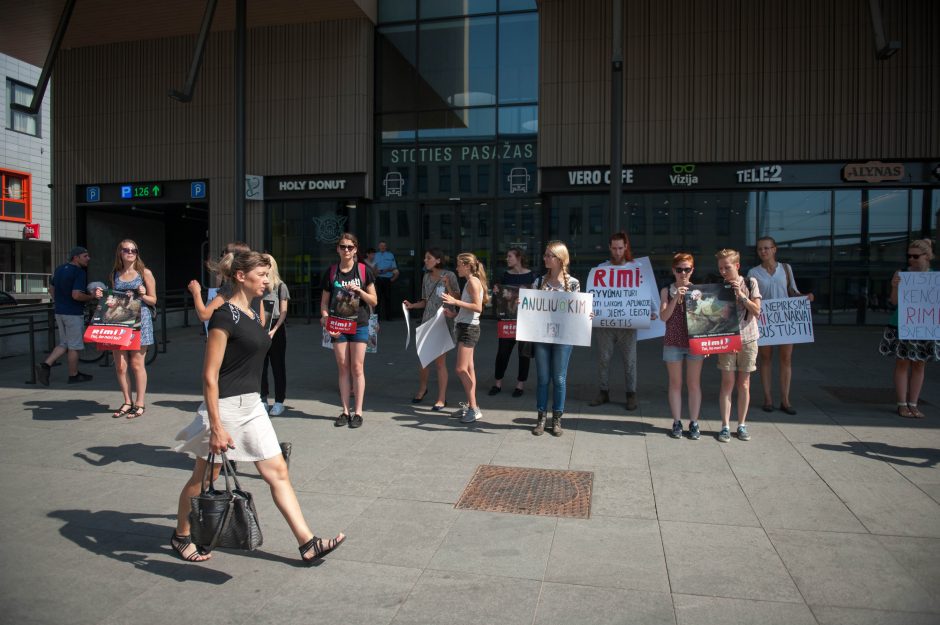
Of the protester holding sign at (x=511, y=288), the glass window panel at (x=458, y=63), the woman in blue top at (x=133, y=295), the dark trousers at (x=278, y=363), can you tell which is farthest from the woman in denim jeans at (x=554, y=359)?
the glass window panel at (x=458, y=63)

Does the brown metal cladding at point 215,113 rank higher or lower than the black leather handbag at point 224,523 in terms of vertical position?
higher

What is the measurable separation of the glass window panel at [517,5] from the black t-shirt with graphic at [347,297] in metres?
11.8

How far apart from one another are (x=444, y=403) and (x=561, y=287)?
2038mm

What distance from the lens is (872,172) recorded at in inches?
600

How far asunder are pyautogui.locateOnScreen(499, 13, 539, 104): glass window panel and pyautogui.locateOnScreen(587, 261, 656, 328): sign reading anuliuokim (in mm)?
10046

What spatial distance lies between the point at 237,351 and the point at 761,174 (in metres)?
14.4

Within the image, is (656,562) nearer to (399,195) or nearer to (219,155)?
(399,195)

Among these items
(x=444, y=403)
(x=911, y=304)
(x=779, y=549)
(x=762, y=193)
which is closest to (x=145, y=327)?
(x=444, y=403)

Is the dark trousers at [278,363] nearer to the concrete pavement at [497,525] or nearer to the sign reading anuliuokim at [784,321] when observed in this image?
the concrete pavement at [497,525]

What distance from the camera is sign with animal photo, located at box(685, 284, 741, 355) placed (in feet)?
21.0

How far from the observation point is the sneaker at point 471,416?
7.23 metres

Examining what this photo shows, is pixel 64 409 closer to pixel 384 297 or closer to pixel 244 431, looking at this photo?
pixel 244 431

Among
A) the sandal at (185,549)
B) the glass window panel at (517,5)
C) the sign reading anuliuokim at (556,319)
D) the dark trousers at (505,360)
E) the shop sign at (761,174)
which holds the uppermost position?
the glass window panel at (517,5)

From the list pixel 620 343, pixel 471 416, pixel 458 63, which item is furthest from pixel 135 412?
pixel 458 63
